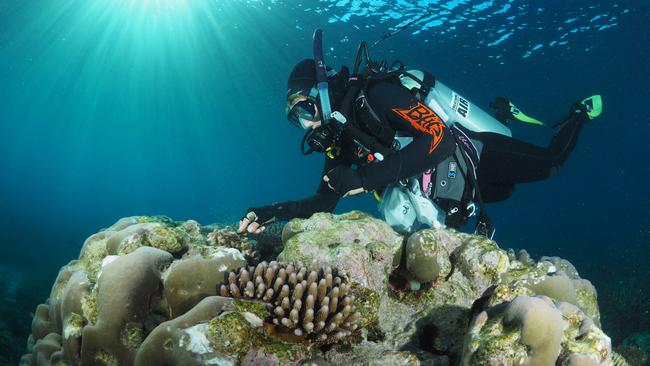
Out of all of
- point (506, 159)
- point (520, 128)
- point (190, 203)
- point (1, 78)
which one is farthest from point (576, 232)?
point (190, 203)

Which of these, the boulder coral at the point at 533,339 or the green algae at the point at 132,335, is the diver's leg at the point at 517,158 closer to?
the boulder coral at the point at 533,339

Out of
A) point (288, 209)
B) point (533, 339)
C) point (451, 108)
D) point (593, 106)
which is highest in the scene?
point (451, 108)

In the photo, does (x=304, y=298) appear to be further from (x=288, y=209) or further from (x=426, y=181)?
(x=426, y=181)

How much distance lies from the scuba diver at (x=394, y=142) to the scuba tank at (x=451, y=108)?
0.02 m

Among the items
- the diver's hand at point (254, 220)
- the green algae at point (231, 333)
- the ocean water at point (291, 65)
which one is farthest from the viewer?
the ocean water at point (291, 65)

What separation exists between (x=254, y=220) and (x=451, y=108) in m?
3.46

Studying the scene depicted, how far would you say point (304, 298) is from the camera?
8.55 feet

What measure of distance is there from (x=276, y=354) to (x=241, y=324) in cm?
31

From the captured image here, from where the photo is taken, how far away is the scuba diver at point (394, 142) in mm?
4211

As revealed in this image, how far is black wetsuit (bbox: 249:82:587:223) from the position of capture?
4.14 metres

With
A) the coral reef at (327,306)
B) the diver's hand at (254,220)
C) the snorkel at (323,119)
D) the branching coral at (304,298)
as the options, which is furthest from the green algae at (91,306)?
the snorkel at (323,119)

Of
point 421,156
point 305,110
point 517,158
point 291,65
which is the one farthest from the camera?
point 291,65

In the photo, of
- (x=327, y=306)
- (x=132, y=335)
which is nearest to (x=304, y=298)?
(x=327, y=306)

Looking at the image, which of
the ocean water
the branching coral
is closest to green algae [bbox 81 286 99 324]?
the branching coral
